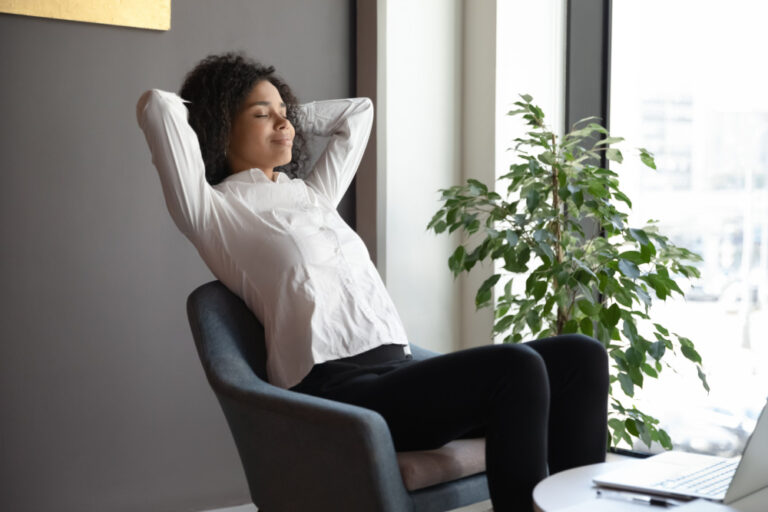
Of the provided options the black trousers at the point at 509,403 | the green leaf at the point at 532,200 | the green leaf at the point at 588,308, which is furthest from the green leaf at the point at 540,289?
the black trousers at the point at 509,403

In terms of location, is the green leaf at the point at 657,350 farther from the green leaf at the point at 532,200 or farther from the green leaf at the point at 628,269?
the green leaf at the point at 532,200

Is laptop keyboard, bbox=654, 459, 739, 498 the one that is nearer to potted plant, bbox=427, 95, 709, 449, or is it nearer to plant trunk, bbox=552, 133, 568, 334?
potted plant, bbox=427, 95, 709, 449

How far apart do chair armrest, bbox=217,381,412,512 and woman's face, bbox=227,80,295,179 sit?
64cm

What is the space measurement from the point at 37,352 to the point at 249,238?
0.85 metres

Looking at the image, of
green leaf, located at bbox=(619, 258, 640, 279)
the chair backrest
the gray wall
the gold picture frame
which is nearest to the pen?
the chair backrest

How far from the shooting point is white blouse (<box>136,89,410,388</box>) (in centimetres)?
180

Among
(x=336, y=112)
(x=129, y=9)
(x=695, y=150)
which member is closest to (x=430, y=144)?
(x=336, y=112)

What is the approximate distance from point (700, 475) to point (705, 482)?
1.6 inches

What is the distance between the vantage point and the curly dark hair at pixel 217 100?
201 centimetres

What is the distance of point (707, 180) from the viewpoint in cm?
269

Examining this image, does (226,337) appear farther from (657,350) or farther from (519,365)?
(657,350)

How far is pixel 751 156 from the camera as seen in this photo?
259cm

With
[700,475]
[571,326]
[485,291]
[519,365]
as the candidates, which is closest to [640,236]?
[571,326]

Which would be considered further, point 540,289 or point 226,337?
point 540,289
